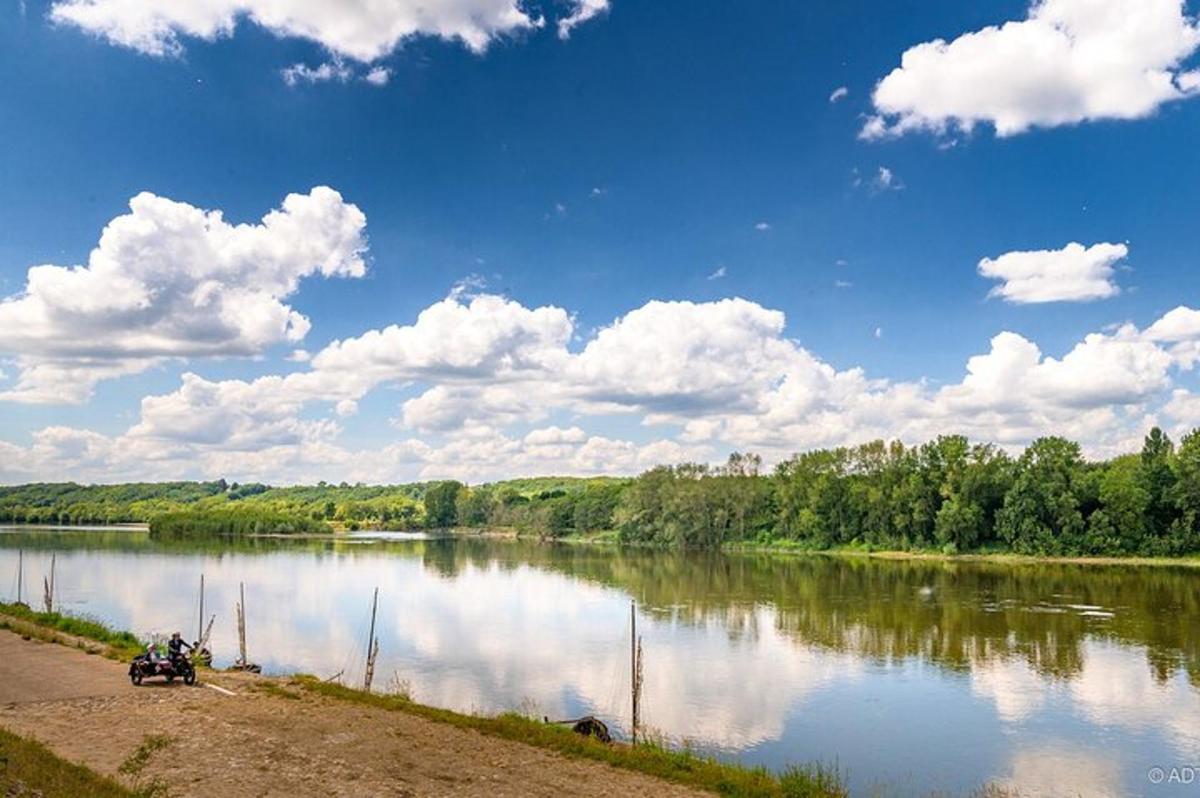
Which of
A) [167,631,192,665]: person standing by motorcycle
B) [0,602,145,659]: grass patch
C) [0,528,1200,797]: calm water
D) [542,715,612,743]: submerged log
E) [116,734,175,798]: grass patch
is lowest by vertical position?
[0,528,1200,797]: calm water

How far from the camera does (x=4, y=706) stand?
18.8m

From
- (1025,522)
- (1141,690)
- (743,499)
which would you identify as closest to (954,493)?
(1025,522)

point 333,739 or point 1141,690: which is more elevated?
point 333,739

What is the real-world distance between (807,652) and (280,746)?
22873 millimetres

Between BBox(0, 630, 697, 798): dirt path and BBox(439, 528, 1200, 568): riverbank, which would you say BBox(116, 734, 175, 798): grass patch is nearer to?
BBox(0, 630, 697, 798): dirt path

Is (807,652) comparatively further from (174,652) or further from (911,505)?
(911,505)

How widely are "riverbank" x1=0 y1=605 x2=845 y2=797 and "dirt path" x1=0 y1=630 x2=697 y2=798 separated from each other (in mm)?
35

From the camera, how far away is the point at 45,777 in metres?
12.7

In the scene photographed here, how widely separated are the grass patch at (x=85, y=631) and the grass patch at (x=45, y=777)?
12.6m

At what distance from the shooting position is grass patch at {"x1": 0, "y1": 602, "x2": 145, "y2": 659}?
2722cm

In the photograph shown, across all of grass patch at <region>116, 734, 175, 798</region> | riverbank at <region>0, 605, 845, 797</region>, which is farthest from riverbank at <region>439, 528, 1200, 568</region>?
grass patch at <region>116, 734, 175, 798</region>

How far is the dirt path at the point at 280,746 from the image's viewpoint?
14289 millimetres

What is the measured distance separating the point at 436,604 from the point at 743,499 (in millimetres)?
75077

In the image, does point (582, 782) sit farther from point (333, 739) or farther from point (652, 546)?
point (652, 546)
